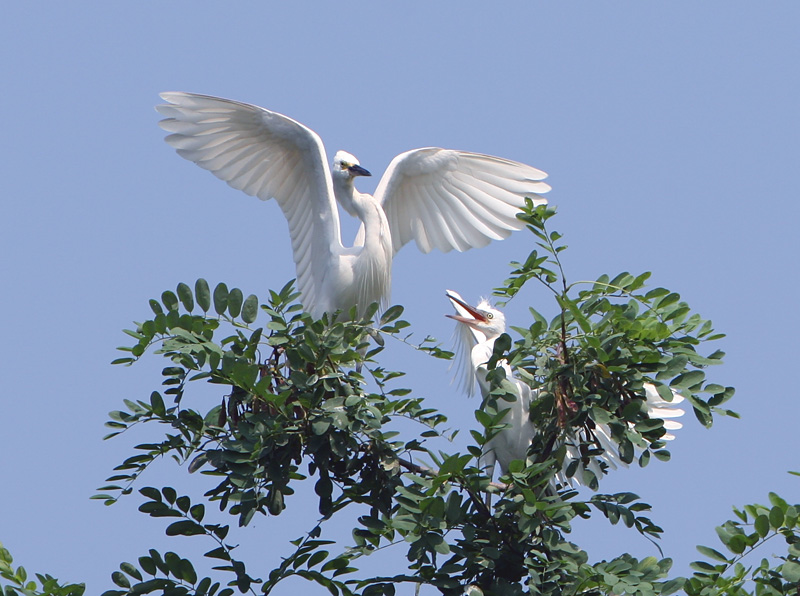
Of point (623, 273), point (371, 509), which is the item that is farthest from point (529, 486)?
point (623, 273)

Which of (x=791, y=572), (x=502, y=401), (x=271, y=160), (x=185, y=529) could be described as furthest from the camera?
(x=271, y=160)

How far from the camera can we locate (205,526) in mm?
4434

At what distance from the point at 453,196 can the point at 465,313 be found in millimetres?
837

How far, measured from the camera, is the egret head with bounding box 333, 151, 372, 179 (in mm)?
6633

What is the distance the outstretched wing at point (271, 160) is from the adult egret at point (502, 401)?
87cm

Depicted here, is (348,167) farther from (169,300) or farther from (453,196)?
(169,300)

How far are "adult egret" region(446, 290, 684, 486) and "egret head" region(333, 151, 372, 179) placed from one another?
2.96 feet

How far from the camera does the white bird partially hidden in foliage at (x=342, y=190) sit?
250 inches

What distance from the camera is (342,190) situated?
262 inches

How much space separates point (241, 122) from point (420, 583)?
3175 mm

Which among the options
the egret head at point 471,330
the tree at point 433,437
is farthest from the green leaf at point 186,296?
the egret head at point 471,330

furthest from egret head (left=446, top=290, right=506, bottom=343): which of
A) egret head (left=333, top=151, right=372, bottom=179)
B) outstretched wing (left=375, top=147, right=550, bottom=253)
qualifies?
egret head (left=333, top=151, right=372, bottom=179)

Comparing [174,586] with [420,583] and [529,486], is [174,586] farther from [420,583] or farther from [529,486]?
[529,486]

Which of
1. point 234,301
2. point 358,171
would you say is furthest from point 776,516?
point 358,171
